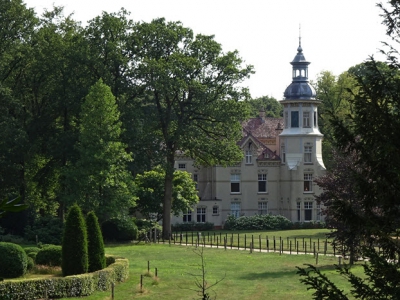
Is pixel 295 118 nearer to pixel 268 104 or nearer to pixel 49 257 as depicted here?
pixel 49 257

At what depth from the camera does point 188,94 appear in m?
62.4

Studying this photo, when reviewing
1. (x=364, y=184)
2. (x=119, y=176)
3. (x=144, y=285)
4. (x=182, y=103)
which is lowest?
(x=144, y=285)

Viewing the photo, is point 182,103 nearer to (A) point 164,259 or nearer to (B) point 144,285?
(A) point 164,259

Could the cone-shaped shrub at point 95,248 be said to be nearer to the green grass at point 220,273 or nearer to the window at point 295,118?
the green grass at point 220,273

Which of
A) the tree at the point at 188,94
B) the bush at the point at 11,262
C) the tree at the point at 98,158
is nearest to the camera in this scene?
the bush at the point at 11,262

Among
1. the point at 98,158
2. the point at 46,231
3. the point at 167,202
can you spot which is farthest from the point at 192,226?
the point at 46,231

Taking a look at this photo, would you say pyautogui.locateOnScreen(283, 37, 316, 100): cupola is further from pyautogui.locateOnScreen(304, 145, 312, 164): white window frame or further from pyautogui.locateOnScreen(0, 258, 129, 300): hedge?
pyautogui.locateOnScreen(0, 258, 129, 300): hedge

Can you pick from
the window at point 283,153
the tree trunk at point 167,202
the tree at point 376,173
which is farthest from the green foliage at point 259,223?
the tree at point 376,173

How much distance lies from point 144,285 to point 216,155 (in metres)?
26.8

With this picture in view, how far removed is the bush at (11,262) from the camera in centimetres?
3288

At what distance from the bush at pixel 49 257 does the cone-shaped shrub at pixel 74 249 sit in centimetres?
233

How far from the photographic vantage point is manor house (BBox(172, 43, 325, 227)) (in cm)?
8038

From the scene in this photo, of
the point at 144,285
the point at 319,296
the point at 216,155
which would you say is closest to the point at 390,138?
the point at 319,296

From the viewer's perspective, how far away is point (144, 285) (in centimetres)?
3528
